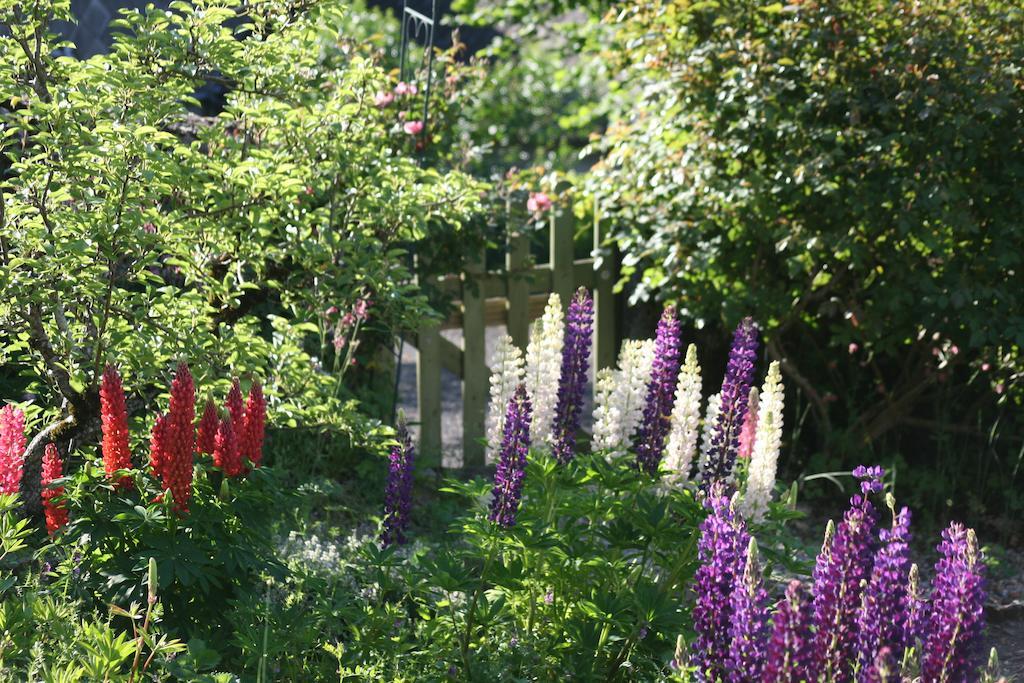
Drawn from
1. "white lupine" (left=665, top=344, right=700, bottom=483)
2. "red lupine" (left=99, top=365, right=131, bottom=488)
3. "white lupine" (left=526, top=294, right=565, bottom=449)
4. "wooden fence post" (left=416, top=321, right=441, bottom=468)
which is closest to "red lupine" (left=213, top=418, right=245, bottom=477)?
"red lupine" (left=99, top=365, right=131, bottom=488)

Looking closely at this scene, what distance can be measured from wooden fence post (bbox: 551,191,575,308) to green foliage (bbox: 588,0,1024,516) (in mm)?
323

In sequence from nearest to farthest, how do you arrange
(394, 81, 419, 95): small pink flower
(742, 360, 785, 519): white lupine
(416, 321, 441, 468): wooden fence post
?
(742, 360, 785, 519): white lupine
(394, 81, 419, 95): small pink flower
(416, 321, 441, 468): wooden fence post

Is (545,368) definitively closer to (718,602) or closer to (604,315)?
(718,602)

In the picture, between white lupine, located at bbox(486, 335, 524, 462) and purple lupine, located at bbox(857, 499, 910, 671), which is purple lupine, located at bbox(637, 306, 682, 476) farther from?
purple lupine, located at bbox(857, 499, 910, 671)

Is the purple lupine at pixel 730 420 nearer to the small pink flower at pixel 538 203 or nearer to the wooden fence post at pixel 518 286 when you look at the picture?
the small pink flower at pixel 538 203

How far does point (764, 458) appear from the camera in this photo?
11.1ft

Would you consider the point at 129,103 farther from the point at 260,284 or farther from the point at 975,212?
the point at 975,212

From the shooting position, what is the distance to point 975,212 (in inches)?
213

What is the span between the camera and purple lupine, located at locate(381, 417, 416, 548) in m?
3.57

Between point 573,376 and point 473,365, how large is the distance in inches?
115

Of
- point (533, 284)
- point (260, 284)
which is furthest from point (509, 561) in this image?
point (533, 284)

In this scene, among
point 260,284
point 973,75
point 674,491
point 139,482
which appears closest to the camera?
point 139,482

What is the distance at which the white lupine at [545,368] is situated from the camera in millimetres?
3463

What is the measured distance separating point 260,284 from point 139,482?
1.23 meters
